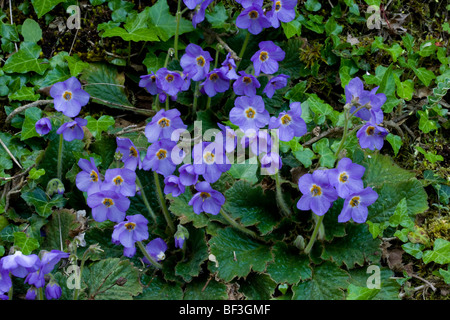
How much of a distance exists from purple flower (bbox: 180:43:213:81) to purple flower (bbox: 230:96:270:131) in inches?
17.3

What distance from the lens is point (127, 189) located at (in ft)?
7.68

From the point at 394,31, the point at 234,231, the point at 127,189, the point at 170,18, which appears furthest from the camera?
the point at 394,31

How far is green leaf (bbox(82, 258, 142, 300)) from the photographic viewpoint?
2547 millimetres

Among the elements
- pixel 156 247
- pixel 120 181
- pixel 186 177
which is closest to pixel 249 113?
pixel 186 177

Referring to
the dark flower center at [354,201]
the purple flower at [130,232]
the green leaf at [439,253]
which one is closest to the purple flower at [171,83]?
the purple flower at [130,232]

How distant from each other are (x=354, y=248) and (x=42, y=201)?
70.8 inches

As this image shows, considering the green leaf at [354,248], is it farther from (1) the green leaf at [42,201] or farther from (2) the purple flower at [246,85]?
(1) the green leaf at [42,201]

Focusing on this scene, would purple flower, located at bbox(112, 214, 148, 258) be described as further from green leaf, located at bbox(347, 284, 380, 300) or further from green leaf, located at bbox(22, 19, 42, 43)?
green leaf, located at bbox(22, 19, 42, 43)

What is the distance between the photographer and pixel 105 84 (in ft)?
11.1

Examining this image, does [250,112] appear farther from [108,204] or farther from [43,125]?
[43,125]

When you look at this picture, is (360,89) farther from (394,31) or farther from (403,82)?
(394,31)
